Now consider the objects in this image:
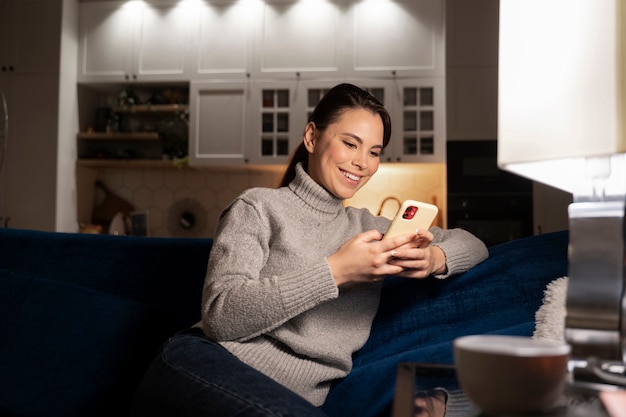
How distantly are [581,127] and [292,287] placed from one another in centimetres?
75

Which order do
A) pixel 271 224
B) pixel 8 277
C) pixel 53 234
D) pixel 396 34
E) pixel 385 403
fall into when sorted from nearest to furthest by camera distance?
1. pixel 385 403
2. pixel 271 224
3. pixel 8 277
4. pixel 53 234
5. pixel 396 34

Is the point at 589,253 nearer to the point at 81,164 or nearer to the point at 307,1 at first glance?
the point at 307,1

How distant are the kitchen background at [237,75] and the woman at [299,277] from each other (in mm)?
2608

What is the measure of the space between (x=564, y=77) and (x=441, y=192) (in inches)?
152

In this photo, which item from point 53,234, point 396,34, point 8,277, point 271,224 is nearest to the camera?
point 271,224

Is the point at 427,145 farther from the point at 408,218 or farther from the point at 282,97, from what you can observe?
the point at 408,218

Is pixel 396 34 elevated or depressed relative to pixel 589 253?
elevated

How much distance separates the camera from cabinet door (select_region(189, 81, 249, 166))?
4359mm

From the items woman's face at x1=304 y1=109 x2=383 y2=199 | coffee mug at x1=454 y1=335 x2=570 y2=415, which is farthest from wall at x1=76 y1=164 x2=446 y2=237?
coffee mug at x1=454 y1=335 x2=570 y2=415

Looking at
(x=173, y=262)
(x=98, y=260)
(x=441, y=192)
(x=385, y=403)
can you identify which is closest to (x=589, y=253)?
(x=385, y=403)

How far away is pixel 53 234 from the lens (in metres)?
1.87

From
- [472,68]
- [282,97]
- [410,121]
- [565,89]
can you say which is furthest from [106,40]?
[565,89]

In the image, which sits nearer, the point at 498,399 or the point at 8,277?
the point at 498,399

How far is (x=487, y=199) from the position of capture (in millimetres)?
3891
